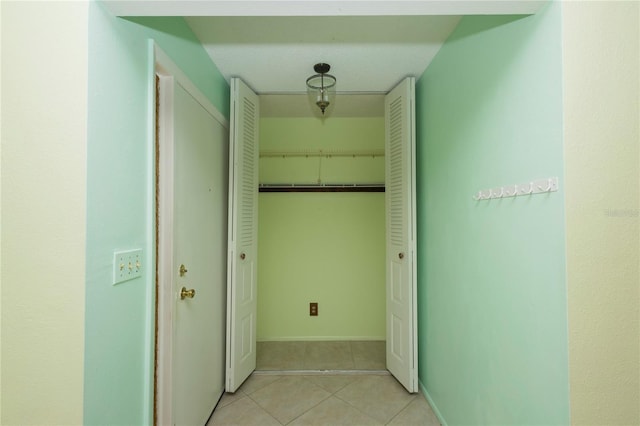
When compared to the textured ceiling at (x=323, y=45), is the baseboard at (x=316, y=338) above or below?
below

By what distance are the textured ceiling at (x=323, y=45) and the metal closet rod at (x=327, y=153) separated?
2.88 feet

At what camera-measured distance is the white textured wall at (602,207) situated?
2.91 ft

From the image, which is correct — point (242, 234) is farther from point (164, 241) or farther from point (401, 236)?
point (401, 236)

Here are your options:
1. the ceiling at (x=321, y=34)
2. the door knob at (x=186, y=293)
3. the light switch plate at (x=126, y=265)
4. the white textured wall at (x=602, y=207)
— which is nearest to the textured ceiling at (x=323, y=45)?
the ceiling at (x=321, y=34)

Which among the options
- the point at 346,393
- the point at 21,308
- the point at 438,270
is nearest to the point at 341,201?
the point at 438,270

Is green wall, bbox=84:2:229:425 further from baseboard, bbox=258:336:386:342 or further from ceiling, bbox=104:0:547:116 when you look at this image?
baseboard, bbox=258:336:386:342

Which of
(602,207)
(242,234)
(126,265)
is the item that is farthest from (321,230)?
(602,207)

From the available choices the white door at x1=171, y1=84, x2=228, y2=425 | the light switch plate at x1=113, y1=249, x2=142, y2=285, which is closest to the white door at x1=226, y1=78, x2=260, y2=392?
the white door at x1=171, y1=84, x2=228, y2=425

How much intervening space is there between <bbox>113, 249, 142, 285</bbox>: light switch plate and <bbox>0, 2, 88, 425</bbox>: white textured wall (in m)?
0.13

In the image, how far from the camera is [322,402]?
200 cm

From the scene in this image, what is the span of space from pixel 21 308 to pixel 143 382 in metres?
0.55

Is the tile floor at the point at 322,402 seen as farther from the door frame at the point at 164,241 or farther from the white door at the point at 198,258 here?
the door frame at the point at 164,241

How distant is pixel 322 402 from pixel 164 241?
1.56m

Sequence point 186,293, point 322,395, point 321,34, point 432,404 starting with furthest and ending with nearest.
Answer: point 322,395
point 432,404
point 321,34
point 186,293
